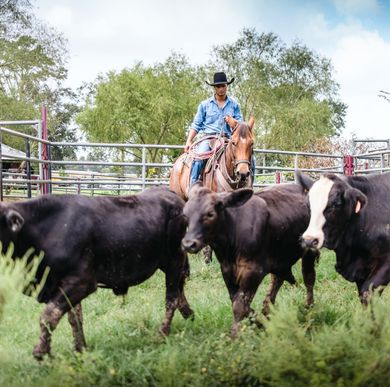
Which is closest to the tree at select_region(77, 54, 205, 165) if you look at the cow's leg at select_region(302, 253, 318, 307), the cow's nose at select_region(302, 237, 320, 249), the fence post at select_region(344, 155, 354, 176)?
the fence post at select_region(344, 155, 354, 176)

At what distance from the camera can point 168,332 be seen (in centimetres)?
497

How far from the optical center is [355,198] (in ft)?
16.6

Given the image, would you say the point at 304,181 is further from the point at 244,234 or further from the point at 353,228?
the point at 244,234

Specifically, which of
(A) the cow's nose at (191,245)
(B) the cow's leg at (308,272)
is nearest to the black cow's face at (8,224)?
(A) the cow's nose at (191,245)

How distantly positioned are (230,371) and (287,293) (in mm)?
3268

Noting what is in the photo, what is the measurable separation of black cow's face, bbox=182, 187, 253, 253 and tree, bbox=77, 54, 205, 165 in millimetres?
29202

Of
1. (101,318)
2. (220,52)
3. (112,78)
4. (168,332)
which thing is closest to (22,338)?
(101,318)

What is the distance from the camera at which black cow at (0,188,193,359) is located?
14.1 feet

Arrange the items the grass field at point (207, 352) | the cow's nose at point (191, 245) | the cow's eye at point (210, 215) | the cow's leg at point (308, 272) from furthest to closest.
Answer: the cow's leg at point (308, 272), the cow's eye at point (210, 215), the cow's nose at point (191, 245), the grass field at point (207, 352)

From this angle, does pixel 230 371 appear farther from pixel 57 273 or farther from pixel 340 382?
pixel 57 273

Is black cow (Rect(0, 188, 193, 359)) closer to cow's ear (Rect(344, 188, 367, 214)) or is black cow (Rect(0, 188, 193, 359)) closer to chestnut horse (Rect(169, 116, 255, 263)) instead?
cow's ear (Rect(344, 188, 367, 214))

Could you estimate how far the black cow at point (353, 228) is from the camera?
16.4ft

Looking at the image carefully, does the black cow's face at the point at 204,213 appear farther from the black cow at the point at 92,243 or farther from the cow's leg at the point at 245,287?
the cow's leg at the point at 245,287

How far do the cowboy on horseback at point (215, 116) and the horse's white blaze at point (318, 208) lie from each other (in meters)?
3.86
